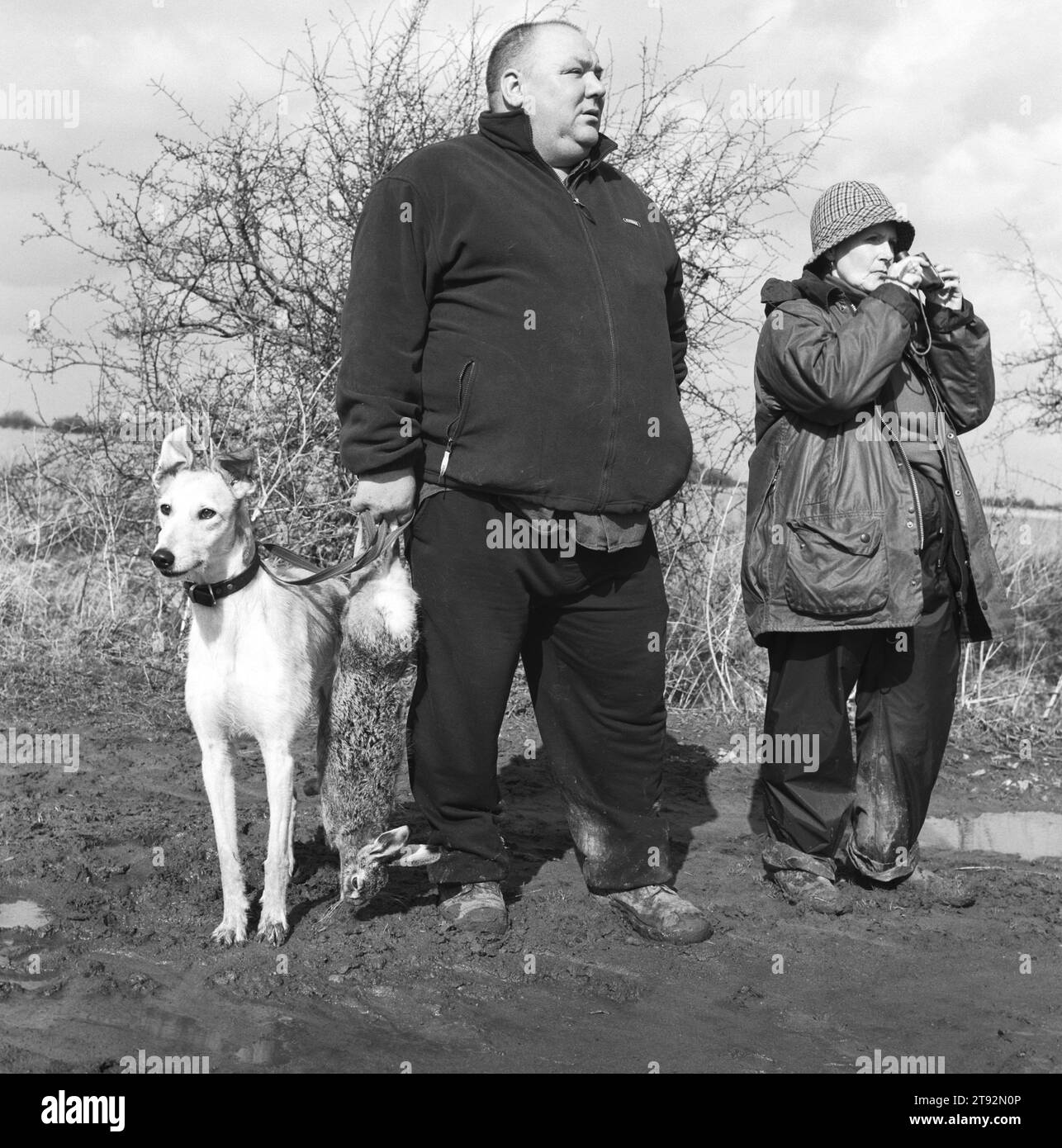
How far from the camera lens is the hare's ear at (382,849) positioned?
12.6ft

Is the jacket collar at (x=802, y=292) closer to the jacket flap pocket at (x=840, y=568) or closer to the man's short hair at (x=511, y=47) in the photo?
the jacket flap pocket at (x=840, y=568)

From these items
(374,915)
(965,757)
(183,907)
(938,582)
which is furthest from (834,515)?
(965,757)

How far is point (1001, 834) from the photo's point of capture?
5.52 m

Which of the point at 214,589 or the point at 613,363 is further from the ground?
the point at 613,363

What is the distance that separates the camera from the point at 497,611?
380 centimetres

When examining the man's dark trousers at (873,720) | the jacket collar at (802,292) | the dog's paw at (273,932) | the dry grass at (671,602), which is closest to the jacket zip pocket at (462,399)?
the jacket collar at (802,292)

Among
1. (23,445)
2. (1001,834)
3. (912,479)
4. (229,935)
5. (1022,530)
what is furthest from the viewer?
(23,445)

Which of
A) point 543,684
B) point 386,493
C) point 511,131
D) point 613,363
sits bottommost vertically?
point 543,684

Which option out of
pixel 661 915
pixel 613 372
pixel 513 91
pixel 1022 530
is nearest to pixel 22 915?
pixel 661 915

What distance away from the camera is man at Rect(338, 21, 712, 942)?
3.62m

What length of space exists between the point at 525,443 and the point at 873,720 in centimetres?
173

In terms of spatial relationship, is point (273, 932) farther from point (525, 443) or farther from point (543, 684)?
point (525, 443)

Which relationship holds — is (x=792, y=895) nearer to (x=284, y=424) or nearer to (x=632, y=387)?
(x=632, y=387)

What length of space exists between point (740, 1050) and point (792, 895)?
116cm
